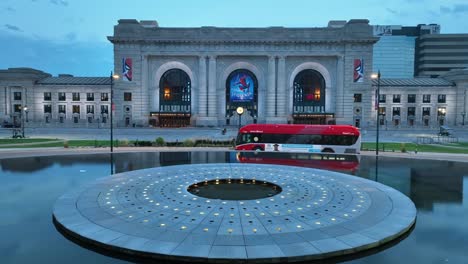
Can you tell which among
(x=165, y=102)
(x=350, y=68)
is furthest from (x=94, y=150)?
(x=350, y=68)

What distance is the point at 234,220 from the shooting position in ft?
35.7

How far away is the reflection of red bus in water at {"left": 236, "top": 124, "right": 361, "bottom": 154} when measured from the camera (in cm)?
3097

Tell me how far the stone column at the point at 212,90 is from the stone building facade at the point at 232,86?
0.28 meters

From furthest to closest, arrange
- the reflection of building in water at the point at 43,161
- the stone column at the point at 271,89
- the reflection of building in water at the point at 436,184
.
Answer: the stone column at the point at 271,89, the reflection of building in water at the point at 43,161, the reflection of building in water at the point at 436,184

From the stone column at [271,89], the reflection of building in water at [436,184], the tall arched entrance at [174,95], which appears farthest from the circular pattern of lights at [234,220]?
the tall arched entrance at [174,95]

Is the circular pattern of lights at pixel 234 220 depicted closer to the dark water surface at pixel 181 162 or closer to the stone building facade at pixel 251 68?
the dark water surface at pixel 181 162

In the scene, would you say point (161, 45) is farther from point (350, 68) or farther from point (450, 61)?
point (450, 61)

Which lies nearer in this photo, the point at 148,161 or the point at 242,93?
the point at 148,161

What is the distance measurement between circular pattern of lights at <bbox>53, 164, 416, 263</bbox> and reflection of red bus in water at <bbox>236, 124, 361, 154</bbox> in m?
14.2

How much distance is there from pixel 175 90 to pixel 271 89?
2744cm

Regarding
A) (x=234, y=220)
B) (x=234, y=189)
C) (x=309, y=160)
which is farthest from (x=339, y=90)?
(x=234, y=220)

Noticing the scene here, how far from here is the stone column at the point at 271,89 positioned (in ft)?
271

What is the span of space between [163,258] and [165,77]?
82.7 metres

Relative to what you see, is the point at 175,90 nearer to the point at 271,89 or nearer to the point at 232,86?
the point at 232,86
